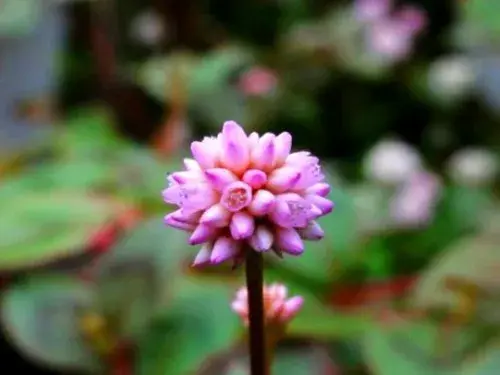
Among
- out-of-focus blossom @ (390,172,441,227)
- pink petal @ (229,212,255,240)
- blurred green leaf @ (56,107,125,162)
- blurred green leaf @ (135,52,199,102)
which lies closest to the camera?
pink petal @ (229,212,255,240)

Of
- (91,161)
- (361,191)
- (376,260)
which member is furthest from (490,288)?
(91,161)

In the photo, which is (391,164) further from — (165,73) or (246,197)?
(246,197)

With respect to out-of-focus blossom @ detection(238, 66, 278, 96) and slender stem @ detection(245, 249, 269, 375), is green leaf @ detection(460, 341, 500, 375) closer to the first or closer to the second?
slender stem @ detection(245, 249, 269, 375)

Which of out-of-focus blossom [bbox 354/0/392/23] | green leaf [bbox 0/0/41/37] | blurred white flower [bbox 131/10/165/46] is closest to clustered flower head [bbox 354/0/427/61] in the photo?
out-of-focus blossom [bbox 354/0/392/23]

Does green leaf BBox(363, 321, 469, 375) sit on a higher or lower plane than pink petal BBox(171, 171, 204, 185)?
lower

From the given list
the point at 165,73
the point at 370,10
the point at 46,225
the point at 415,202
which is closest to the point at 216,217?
the point at 46,225

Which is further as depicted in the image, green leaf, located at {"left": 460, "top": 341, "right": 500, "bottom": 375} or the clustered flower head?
the clustered flower head

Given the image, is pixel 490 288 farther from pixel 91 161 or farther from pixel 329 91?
pixel 329 91

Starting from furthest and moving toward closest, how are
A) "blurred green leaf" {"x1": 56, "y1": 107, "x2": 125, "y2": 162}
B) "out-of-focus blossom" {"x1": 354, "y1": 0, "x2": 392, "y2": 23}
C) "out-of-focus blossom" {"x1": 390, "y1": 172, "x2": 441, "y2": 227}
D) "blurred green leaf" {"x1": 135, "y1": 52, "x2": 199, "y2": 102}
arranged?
"out-of-focus blossom" {"x1": 354, "y1": 0, "x2": 392, "y2": 23}, "blurred green leaf" {"x1": 135, "y1": 52, "x2": 199, "y2": 102}, "blurred green leaf" {"x1": 56, "y1": 107, "x2": 125, "y2": 162}, "out-of-focus blossom" {"x1": 390, "y1": 172, "x2": 441, "y2": 227}
